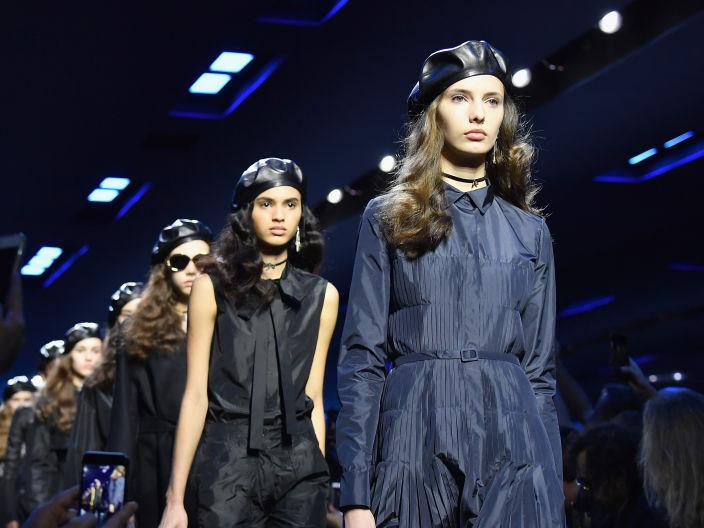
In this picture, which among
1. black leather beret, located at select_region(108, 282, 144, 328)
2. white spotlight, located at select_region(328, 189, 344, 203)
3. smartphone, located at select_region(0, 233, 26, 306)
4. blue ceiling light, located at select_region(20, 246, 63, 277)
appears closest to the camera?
smartphone, located at select_region(0, 233, 26, 306)

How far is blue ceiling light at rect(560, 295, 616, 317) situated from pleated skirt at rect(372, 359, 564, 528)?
1451cm

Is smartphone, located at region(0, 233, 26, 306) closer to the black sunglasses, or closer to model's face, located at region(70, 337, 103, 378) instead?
the black sunglasses

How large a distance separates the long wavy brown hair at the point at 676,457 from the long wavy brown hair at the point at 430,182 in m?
1.29

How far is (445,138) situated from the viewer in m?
2.68

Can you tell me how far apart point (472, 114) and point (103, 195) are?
9.68 metres

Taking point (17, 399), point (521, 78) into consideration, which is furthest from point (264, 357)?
point (17, 399)

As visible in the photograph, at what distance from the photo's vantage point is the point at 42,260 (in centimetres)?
1434

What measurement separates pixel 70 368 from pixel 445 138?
557 cm

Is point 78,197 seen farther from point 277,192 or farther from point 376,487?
point 376,487

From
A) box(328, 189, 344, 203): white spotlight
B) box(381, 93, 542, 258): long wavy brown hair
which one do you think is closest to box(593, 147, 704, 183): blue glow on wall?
box(328, 189, 344, 203): white spotlight

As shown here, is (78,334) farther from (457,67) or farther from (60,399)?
(457,67)

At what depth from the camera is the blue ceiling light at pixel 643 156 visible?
1015 cm

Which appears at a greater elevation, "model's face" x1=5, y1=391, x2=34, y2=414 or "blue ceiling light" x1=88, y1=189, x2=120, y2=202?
"blue ceiling light" x1=88, y1=189, x2=120, y2=202

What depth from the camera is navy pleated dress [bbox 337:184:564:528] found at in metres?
2.37
